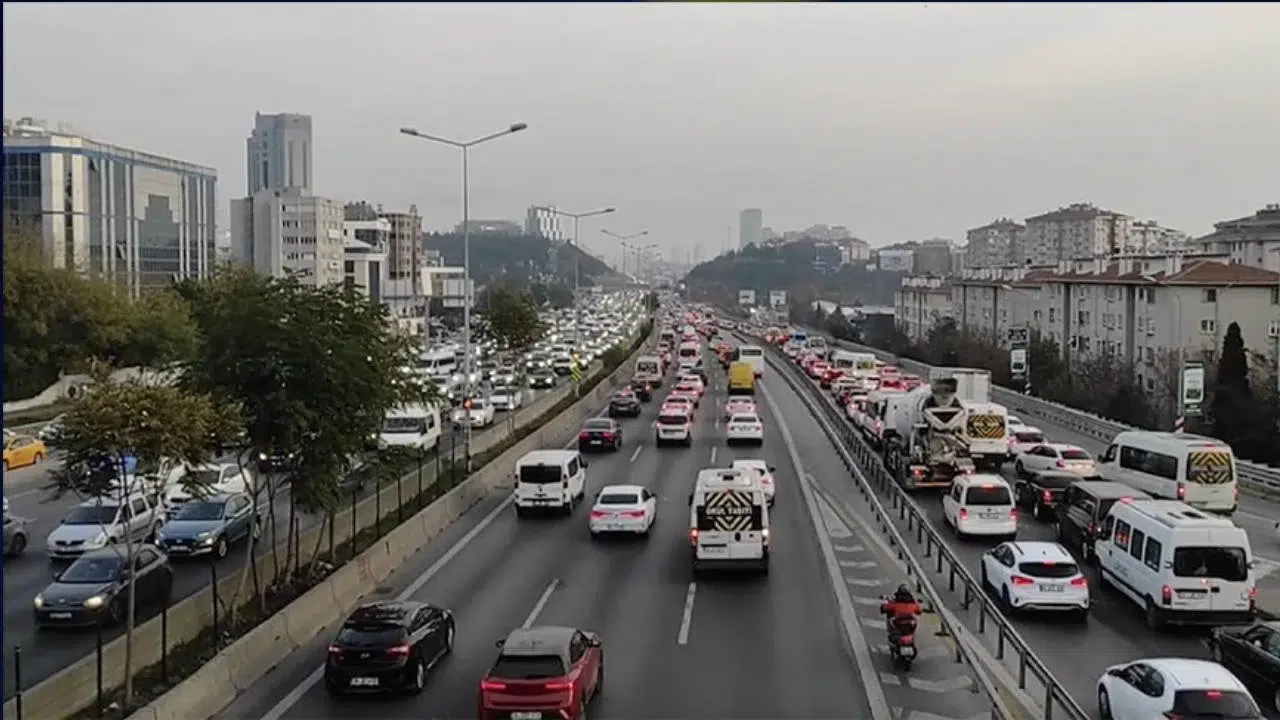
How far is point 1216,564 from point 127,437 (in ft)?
49.9

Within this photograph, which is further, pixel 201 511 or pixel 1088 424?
pixel 1088 424

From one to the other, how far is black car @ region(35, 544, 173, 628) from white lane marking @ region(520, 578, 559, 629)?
5802mm

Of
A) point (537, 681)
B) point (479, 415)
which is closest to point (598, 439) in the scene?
point (479, 415)

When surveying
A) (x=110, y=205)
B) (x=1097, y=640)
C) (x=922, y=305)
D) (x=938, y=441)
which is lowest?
(x=1097, y=640)

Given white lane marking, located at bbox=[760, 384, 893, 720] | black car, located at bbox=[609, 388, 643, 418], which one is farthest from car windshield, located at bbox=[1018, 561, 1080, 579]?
black car, located at bbox=[609, 388, 643, 418]

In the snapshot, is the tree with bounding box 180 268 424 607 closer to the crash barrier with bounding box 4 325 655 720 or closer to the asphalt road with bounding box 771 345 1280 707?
the crash barrier with bounding box 4 325 655 720

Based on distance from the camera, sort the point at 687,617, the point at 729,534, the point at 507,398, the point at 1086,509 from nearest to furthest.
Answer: the point at 687,617
the point at 729,534
the point at 1086,509
the point at 507,398

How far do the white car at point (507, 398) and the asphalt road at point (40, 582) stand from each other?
2276 centimetres

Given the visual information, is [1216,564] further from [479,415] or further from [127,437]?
[479,415]

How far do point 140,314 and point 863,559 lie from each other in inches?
1836

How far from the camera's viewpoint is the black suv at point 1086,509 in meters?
24.0

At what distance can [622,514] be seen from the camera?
90.2ft

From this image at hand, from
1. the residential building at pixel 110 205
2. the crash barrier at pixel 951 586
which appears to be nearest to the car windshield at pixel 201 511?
the crash barrier at pixel 951 586

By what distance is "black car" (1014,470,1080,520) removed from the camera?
29734 mm
